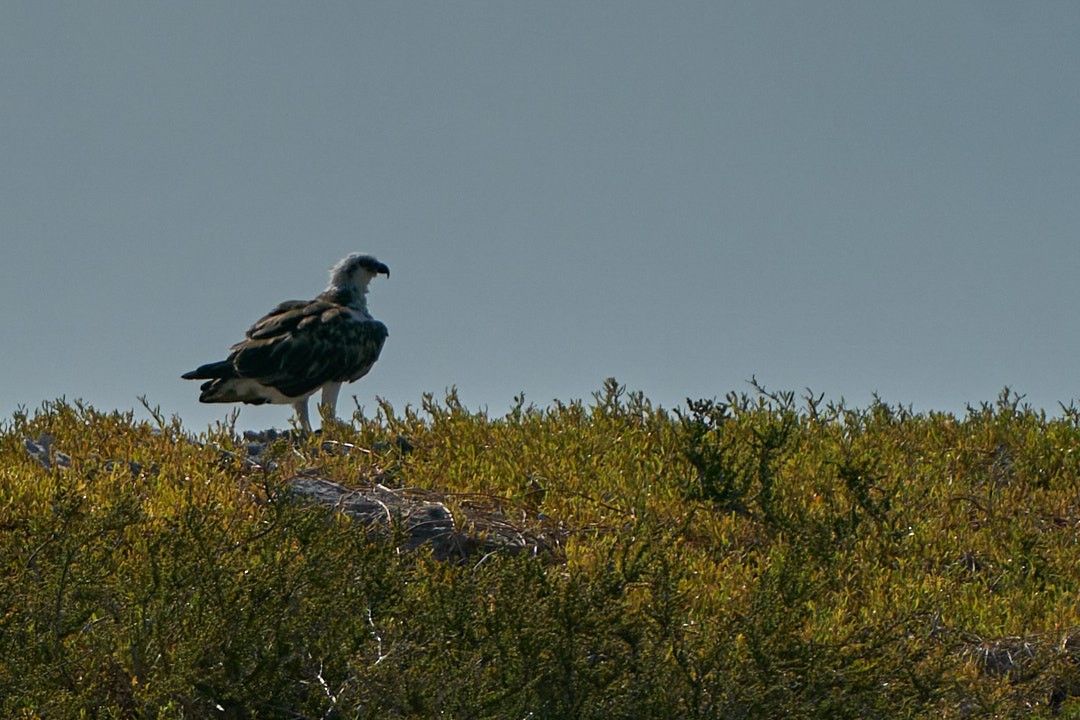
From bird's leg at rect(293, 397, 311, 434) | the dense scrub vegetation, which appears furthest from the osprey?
the dense scrub vegetation

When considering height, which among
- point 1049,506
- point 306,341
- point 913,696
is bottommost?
point 913,696

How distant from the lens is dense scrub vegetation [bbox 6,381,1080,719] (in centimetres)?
585

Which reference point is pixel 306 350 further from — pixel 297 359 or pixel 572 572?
pixel 572 572

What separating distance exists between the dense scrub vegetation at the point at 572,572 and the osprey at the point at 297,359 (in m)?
2.59

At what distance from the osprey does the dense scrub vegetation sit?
259 cm

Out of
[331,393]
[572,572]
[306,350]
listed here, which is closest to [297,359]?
[306,350]

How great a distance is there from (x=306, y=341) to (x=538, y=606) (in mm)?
9142

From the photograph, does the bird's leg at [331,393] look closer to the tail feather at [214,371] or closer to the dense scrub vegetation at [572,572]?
the tail feather at [214,371]

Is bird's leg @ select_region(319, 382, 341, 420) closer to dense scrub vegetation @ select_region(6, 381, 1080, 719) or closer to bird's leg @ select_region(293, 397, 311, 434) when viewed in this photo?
bird's leg @ select_region(293, 397, 311, 434)

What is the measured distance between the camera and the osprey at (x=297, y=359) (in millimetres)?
14562

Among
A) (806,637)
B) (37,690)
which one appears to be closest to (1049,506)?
(806,637)

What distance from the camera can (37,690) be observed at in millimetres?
5875

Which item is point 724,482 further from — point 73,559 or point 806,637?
point 73,559

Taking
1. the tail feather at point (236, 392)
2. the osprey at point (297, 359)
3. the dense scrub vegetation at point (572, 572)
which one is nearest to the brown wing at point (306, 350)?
the osprey at point (297, 359)
